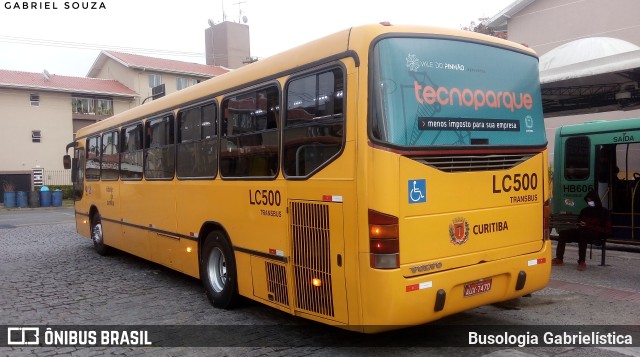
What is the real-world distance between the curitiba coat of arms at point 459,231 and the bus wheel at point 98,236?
8909mm

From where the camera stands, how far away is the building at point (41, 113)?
3881 cm

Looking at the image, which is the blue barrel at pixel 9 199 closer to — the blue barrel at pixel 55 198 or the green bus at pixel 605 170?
the blue barrel at pixel 55 198

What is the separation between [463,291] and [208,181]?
3.69 m

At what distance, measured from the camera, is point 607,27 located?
2095 centimetres

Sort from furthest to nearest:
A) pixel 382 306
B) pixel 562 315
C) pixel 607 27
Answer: pixel 607 27, pixel 562 315, pixel 382 306

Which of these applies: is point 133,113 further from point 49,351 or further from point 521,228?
point 521,228

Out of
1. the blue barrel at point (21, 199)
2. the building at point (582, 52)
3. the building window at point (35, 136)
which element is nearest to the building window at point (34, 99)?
the building window at point (35, 136)

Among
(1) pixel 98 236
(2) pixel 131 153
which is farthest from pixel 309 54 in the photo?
(1) pixel 98 236

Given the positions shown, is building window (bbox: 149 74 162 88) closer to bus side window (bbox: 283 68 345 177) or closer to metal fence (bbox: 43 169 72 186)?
metal fence (bbox: 43 169 72 186)

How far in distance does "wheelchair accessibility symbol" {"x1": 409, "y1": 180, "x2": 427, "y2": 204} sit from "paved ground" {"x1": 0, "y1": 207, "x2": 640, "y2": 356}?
1559mm

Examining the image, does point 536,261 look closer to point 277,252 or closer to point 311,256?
point 311,256

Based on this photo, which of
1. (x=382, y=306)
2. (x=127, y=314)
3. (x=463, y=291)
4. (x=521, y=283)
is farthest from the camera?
(x=127, y=314)

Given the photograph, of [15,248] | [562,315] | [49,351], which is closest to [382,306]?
[562,315]

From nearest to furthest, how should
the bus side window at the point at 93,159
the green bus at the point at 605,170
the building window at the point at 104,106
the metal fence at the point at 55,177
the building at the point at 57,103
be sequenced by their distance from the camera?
the green bus at the point at 605,170
the bus side window at the point at 93,159
the building at the point at 57,103
the metal fence at the point at 55,177
the building window at the point at 104,106
